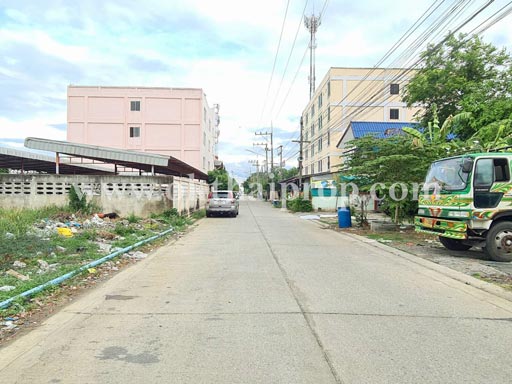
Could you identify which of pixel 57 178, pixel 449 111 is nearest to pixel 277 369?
pixel 57 178

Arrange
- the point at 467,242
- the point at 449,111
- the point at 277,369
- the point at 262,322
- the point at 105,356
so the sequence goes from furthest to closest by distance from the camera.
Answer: the point at 449,111, the point at 467,242, the point at 262,322, the point at 105,356, the point at 277,369

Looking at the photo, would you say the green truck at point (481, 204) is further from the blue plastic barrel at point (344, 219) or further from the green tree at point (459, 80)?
the green tree at point (459, 80)

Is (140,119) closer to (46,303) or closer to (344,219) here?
(344,219)

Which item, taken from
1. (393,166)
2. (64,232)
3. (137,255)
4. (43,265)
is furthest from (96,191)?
(393,166)

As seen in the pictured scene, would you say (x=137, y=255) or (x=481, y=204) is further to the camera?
(x=137, y=255)

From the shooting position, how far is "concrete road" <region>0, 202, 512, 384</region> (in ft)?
12.3

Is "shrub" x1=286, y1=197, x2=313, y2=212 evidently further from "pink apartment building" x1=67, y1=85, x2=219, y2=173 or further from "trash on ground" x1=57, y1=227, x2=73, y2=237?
"trash on ground" x1=57, y1=227, x2=73, y2=237

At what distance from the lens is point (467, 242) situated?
1066 cm

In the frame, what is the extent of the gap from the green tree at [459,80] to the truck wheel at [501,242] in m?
13.3

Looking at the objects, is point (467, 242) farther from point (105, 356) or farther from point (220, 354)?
point (105, 356)

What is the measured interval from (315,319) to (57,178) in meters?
16.7

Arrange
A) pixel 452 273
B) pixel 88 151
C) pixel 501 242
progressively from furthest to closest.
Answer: pixel 88 151
pixel 501 242
pixel 452 273

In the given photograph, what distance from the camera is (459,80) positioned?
23500 millimetres

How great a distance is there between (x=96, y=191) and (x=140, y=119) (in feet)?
113
